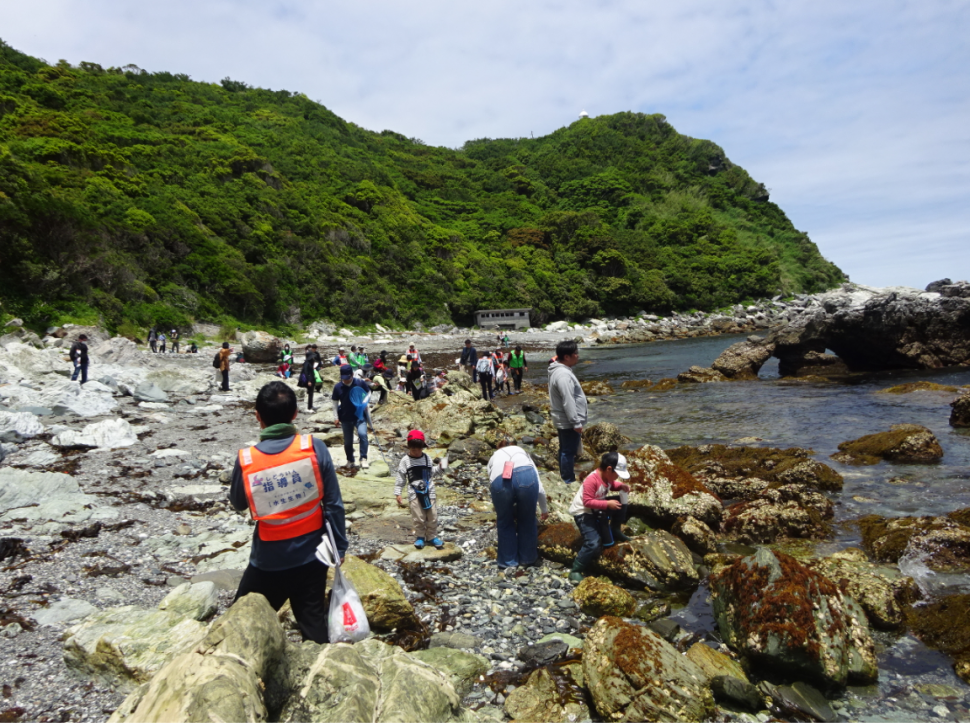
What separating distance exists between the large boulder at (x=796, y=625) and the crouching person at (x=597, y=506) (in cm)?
156

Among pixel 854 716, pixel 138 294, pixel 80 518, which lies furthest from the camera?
pixel 138 294

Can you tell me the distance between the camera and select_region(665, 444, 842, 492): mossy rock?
9.99 meters

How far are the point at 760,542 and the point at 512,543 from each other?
390cm

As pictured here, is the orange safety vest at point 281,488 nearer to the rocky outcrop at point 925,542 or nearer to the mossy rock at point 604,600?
the mossy rock at point 604,600

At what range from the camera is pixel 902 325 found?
2584 cm

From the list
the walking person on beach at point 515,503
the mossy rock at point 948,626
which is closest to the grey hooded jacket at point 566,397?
the walking person on beach at point 515,503

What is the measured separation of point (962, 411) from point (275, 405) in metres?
17.6

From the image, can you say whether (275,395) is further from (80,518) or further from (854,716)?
(80,518)

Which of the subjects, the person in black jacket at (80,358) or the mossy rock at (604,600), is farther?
the person in black jacket at (80,358)

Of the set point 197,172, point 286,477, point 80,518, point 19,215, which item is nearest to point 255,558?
point 286,477

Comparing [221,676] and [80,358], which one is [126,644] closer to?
[221,676]

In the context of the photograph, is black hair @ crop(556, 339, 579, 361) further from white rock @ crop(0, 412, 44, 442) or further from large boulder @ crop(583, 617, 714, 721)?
white rock @ crop(0, 412, 44, 442)

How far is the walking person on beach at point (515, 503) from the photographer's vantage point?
20.9 feet

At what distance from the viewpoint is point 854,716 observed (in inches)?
169
